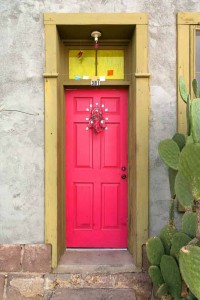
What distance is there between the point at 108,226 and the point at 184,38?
262cm

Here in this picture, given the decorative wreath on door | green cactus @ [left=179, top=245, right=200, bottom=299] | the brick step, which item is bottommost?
the brick step

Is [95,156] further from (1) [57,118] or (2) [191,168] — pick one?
(2) [191,168]

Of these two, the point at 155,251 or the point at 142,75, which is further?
the point at 142,75

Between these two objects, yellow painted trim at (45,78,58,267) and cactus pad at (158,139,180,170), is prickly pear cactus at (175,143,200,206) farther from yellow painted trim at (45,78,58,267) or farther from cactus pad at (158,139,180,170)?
yellow painted trim at (45,78,58,267)

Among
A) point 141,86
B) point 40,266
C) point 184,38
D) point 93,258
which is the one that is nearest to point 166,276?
point 93,258

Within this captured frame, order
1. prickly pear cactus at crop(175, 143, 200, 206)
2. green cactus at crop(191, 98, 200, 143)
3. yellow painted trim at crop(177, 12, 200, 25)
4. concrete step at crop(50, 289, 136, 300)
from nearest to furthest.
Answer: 1. prickly pear cactus at crop(175, 143, 200, 206)
2. green cactus at crop(191, 98, 200, 143)
3. concrete step at crop(50, 289, 136, 300)
4. yellow painted trim at crop(177, 12, 200, 25)

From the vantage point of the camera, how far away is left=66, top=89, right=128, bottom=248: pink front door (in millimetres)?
4422

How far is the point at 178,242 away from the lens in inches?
119

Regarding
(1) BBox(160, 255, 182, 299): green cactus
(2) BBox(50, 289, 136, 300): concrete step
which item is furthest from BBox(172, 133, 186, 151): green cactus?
(2) BBox(50, 289, 136, 300): concrete step

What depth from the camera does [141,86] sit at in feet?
12.9

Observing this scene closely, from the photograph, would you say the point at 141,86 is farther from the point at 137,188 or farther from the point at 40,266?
the point at 40,266

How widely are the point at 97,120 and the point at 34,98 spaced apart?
89cm

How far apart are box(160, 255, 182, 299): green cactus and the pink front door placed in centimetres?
141

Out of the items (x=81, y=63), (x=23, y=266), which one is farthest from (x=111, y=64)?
(x=23, y=266)
